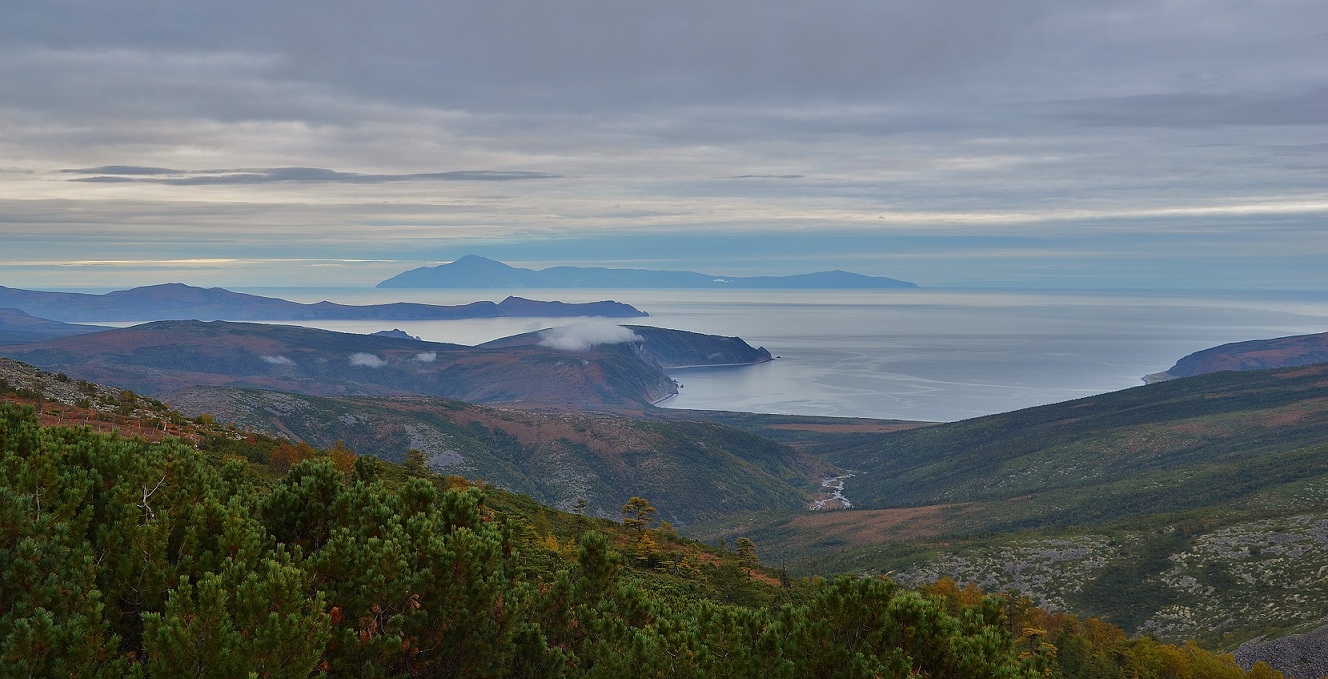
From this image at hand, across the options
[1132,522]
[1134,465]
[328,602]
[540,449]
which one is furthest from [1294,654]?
[540,449]

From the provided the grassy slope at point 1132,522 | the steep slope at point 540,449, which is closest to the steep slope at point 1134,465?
the grassy slope at point 1132,522

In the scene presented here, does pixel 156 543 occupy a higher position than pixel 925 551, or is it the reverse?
pixel 156 543

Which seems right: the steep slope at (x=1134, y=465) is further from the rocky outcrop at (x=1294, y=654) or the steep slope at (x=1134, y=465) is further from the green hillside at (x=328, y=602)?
the green hillside at (x=328, y=602)

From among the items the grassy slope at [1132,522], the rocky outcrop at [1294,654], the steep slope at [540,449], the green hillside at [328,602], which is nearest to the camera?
the green hillside at [328,602]

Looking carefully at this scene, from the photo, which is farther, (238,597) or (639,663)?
(639,663)

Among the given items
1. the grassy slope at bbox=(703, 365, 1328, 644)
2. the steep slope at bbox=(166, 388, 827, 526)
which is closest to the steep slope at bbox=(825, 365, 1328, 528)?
the grassy slope at bbox=(703, 365, 1328, 644)

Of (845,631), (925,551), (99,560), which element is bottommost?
(925,551)

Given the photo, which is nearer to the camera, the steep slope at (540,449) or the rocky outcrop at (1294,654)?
the rocky outcrop at (1294,654)

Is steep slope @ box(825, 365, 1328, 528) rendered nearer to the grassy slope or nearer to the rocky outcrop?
the grassy slope

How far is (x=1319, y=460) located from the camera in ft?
387

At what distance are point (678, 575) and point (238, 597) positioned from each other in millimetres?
39435

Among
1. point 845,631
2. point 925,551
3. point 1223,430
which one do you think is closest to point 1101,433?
point 1223,430

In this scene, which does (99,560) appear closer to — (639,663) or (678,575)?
(639,663)

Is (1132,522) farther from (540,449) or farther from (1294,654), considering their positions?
(540,449)
